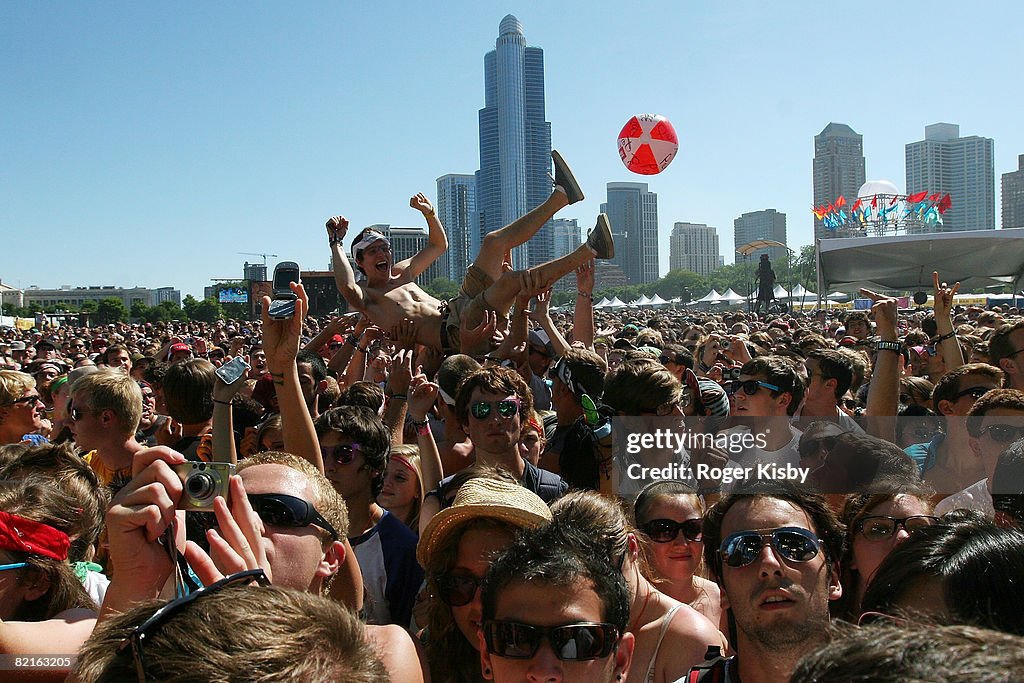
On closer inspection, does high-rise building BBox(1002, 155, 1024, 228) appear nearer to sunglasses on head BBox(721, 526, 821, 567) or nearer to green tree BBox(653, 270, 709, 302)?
green tree BBox(653, 270, 709, 302)

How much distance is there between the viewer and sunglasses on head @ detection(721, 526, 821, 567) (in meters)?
2.44

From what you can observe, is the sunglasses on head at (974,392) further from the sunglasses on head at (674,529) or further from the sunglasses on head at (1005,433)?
the sunglasses on head at (674,529)

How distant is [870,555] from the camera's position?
273 cm

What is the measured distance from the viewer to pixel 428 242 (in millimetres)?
8602

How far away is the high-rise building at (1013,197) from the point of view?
136 metres

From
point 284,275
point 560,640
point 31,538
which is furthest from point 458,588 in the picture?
point 284,275

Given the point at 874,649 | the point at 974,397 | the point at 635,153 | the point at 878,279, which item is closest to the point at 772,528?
the point at 874,649

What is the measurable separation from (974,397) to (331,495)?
13.4 ft

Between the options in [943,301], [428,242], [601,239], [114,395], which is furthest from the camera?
[428,242]

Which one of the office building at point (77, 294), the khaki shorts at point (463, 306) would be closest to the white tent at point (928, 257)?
the khaki shorts at point (463, 306)

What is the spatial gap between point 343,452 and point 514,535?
3.62 ft

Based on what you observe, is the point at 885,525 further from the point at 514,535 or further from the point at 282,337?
the point at 282,337

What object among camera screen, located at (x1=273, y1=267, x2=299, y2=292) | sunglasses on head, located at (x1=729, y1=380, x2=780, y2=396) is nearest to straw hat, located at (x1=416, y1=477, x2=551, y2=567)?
sunglasses on head, located at (x1=729, y1=380, x2=780, y2=396)

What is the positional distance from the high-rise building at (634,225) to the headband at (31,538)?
141171 millimetres
